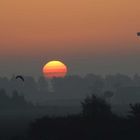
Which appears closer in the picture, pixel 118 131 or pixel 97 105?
pixel 118 131

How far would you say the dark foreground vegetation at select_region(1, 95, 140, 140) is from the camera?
52.1 metres

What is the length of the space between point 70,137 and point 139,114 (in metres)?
6.24

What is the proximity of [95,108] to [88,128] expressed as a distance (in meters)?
11.8

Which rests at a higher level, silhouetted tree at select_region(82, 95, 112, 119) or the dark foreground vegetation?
silhouetted tree at select_region(82, 95, 112, 119)

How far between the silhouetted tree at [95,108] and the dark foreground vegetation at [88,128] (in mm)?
263

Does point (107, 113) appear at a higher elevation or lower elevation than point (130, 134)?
higher

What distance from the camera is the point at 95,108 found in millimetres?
65500

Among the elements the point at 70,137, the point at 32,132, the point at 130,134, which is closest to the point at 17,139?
the point at 32,132

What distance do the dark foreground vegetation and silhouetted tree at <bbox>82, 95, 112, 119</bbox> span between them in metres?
0.26

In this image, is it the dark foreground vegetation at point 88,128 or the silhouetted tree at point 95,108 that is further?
the silhouetted tree at point 95,108

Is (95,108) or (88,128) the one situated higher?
(95,108)

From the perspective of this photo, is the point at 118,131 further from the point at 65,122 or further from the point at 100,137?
the point at 65,122

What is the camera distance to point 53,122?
190 feet

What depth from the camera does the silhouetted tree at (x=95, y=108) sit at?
61.8 m
